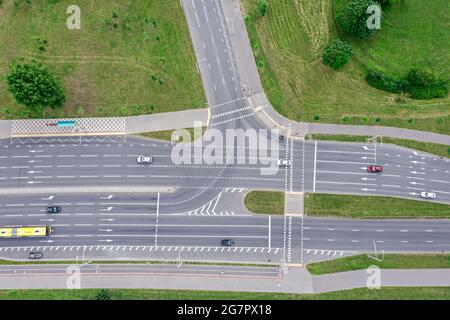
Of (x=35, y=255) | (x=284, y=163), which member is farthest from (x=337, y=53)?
(x=35, y=255)

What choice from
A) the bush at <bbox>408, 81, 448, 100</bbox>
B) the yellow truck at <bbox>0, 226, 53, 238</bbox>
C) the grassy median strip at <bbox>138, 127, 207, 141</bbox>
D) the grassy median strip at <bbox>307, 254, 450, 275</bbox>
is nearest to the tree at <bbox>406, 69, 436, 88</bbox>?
the bush at <bbox>408, 81, 448, 100</bbox>

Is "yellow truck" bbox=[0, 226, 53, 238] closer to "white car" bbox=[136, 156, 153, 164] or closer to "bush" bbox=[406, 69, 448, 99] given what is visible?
"white car" bbox=[136, 156, 153, 164]

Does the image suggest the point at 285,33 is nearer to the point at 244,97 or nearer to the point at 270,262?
the point at 244,97

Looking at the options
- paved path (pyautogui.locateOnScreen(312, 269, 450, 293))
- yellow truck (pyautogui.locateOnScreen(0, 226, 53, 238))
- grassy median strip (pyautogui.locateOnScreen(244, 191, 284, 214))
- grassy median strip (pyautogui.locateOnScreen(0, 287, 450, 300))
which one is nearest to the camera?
grassy median strip (pyautogui.locateOnScreen(0, 287, 450, 300))

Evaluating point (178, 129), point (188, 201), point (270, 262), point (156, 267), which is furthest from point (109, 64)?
point (270, 262)

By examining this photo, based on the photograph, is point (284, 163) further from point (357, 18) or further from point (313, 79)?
point (357, 18)

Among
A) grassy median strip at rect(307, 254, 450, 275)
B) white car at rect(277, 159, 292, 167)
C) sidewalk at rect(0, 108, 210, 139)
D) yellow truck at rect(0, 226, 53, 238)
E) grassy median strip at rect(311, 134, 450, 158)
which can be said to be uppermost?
sidewalk at rect(0, 108, 210, 139)
